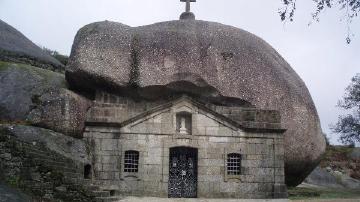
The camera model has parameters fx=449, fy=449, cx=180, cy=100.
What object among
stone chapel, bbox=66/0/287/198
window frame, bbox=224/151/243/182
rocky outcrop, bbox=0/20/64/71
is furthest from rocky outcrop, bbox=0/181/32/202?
rocky outcrop, bbox=0/20/64/71

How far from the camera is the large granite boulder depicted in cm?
1961

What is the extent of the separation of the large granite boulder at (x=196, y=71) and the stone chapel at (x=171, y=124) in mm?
48

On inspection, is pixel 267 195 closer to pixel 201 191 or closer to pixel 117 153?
pixel 201 191

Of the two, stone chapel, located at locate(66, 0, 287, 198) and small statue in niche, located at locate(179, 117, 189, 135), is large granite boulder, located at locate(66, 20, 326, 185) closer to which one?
stone chapel, located at locate(66, 0, 287, 198)

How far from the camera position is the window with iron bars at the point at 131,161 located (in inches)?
731

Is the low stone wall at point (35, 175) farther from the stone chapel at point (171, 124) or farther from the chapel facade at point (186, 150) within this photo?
the stone chapel at point (171, 124)

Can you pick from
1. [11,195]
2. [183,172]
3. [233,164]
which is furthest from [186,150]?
[11,195]

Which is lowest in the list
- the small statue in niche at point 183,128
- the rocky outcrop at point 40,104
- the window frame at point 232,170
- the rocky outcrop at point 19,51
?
the window frame at point 232,170

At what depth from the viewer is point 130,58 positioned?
786 inches

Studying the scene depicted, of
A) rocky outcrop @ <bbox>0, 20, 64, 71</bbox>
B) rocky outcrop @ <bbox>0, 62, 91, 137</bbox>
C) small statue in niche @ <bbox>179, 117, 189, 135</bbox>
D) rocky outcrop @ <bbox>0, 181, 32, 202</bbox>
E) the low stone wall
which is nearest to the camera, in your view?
rocky outcrop @ <bbox>0, 181, 32, 202</bbox>

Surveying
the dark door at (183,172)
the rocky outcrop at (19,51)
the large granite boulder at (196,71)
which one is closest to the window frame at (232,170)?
the dark door at (183,172)

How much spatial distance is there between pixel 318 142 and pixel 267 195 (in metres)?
4.66

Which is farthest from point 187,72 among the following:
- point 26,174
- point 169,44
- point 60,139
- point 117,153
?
point 26,174

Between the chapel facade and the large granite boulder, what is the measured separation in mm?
992
